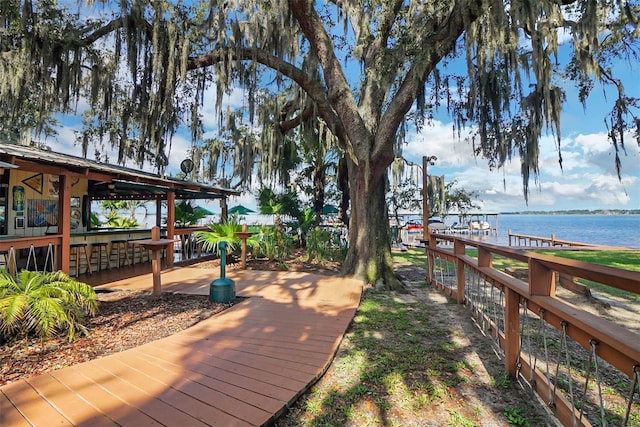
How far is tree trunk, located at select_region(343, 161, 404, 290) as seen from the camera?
6.28m

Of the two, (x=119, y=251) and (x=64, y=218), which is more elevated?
(x=64, y=218)

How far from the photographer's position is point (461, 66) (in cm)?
734

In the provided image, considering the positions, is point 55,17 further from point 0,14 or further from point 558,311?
point 558,311

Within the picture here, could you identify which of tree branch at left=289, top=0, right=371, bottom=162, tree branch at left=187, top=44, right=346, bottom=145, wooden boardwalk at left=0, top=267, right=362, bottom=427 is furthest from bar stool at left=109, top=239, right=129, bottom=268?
tree branch at left=289, top=0, right=371, bottom=162

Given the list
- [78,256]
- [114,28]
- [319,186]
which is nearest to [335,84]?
[114,28]

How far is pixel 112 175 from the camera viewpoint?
240 inches

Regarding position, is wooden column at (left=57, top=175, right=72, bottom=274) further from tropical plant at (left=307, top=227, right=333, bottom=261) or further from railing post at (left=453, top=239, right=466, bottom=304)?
railing post at (left=453, top=239, right=466, bottom=304)

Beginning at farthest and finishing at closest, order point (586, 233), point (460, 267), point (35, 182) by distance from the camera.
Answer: point (586, 233)
point (35, 182)
point (460, 267)

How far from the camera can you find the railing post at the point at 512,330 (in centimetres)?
254

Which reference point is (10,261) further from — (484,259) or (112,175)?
(484,259)

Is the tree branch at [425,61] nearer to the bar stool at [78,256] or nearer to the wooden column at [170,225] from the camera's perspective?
the wooden column at [170,225]

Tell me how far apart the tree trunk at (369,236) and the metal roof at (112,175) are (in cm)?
426

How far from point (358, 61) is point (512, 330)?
7.14 m

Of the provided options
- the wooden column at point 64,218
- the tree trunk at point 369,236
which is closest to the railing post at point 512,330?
the tree trunk at point 369,236
